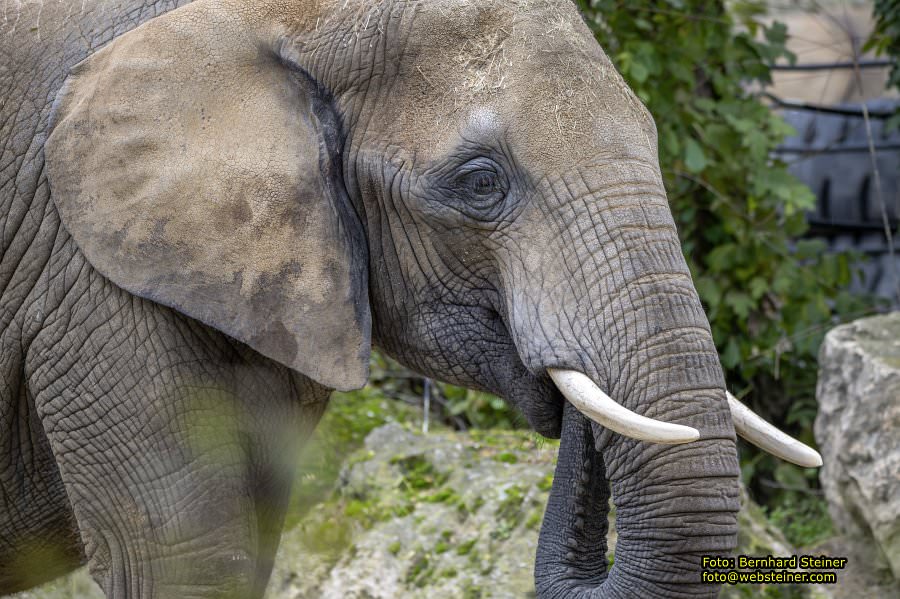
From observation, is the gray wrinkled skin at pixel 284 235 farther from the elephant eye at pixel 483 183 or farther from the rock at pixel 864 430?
the rock at pixel 864 430

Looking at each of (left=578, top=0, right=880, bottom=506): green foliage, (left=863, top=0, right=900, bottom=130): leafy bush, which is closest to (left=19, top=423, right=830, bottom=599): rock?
(left=578, top=0, right=880, bottom=506): green foliage

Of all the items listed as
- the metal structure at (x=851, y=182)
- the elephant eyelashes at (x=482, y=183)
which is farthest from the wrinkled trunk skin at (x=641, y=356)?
the metal structure at (x=851, y=182)

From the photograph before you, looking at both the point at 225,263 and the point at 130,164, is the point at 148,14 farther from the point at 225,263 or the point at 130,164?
the point at 225,263

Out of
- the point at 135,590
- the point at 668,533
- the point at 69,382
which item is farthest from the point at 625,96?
the point at 135,590

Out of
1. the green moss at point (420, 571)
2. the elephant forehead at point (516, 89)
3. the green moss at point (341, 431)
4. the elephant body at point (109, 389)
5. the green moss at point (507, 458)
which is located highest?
the elephant forehead at point (516, 89)

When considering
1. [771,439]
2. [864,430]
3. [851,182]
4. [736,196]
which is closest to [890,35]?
[736,196]

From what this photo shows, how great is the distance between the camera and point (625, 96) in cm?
278

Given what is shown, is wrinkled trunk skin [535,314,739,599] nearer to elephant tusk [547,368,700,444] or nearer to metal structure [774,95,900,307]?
elephant tusk [547,368,700,444]

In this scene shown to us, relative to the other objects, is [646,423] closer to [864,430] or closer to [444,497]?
[444,497]

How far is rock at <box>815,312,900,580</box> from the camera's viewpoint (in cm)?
477

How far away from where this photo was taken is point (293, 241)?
2.80 m

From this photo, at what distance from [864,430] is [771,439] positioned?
2457 millimetres

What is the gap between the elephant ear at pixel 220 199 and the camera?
279 cm

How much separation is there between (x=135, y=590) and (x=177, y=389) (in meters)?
0.49
